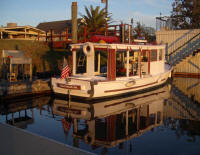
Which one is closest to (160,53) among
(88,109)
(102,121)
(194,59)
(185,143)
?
(194,59)

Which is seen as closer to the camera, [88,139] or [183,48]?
[88,139]

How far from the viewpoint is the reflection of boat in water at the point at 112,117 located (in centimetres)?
708

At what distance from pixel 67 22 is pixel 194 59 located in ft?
72.4

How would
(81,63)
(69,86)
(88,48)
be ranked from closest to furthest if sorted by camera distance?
(69,86), (88,48), (81,63)

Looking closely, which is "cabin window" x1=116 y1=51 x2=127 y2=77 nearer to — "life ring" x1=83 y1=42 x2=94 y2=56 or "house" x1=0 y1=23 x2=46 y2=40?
"life ring" x1=83 y1=42 x2=94 y2=56

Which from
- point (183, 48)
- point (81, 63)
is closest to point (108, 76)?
point (81, 63)

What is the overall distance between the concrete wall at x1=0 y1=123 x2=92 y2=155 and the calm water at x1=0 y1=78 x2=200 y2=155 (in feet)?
8.71

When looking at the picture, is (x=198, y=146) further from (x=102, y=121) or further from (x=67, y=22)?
(x=67, y=22)

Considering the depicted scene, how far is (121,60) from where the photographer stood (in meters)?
15.9

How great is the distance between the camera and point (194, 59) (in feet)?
72.7

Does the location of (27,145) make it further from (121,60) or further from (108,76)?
(121,60)

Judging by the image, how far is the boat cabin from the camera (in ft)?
39.9

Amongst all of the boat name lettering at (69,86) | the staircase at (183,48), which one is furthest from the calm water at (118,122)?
the staircase at (183,48)

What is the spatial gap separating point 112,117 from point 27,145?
569 cm
